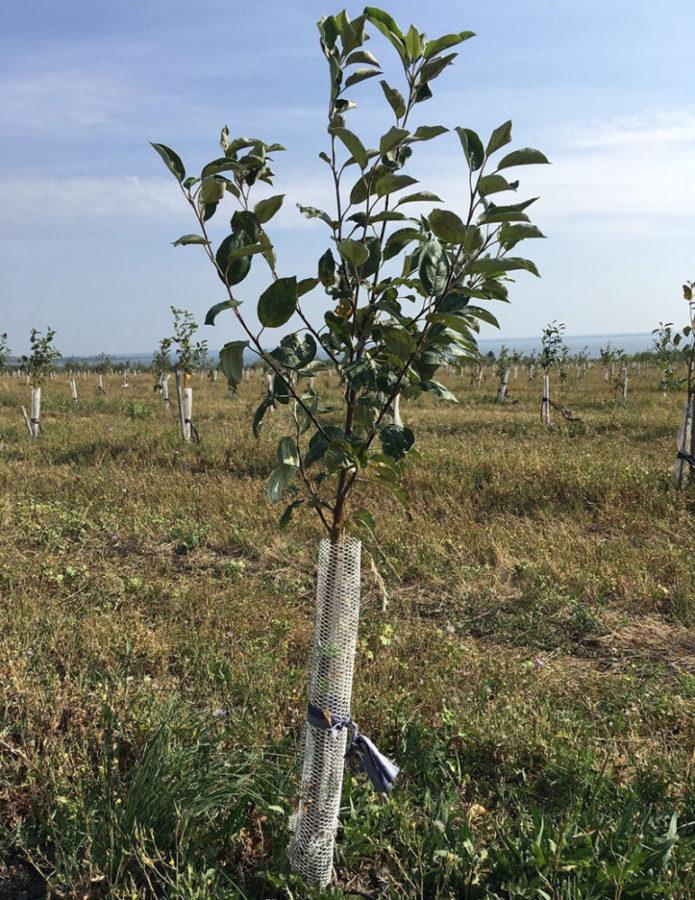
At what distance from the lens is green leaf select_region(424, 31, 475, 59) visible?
68.8 inches

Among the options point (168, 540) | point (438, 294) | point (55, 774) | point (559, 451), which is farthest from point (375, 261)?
point (559, 451)

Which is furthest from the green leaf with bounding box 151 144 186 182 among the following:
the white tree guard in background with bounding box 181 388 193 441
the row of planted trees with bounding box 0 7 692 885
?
the white tree guard in background with bounding box 181 388 193 441

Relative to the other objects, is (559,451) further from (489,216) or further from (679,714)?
(489,216)

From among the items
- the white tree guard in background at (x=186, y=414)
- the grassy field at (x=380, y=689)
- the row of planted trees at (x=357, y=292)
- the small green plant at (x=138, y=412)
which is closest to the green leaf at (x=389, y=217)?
the row of planted trees at (x=357, y=292)

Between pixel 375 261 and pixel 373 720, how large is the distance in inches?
93.2

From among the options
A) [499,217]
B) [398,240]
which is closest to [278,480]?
[398,240]

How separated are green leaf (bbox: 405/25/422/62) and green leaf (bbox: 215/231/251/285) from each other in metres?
0.64

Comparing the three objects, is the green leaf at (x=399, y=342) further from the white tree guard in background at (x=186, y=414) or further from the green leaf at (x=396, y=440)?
the white tree guard in background at (x=186, y=414)

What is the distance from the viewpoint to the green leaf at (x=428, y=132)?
1.80m

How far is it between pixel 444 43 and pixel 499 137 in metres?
0.38

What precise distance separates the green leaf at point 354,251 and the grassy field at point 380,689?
0.93 m

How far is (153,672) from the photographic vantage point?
397 centimetres

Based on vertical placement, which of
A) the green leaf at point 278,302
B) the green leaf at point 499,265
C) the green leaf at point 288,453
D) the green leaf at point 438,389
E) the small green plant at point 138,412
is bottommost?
the small green plant at point 138,412

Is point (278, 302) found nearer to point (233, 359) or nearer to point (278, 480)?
point (233, 359)
